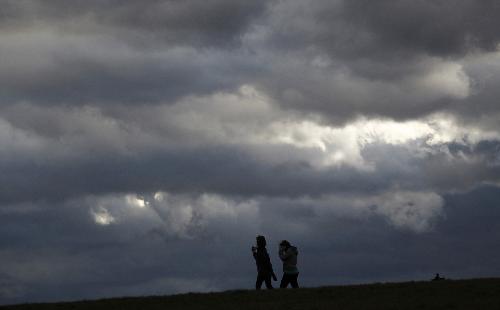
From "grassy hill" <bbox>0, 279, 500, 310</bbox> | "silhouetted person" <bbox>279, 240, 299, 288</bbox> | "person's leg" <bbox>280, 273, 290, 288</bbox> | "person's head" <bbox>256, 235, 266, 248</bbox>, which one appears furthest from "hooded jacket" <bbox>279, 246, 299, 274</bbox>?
"grassy hill" <bbox>0, 279, 500, 310</bbox>

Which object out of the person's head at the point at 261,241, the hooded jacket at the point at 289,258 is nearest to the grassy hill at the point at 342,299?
the hooded jacket at the point at 289,258

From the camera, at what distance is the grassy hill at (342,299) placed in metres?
30.8

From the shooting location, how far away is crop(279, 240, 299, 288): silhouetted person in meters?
38.8

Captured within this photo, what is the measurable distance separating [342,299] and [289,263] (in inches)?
249

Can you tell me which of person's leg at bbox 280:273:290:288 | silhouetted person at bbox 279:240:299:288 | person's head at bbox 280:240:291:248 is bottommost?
person's leg at bbox 280:273:290:288

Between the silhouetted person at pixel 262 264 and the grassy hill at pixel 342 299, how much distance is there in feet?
11.7

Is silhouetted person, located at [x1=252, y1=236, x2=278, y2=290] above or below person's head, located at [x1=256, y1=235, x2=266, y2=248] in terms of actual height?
below

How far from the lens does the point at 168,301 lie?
34.9 metres

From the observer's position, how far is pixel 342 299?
108 feet

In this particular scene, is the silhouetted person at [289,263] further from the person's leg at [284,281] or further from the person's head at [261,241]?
the person's head at [261,241]

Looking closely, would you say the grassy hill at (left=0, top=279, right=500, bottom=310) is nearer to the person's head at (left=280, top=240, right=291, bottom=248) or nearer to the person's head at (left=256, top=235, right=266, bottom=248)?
the person's head at (left=280, top=240, right=291, bottom=248)

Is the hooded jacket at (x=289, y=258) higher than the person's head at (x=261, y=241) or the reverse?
the reverse

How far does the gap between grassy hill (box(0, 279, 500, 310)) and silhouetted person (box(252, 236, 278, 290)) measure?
140 inches

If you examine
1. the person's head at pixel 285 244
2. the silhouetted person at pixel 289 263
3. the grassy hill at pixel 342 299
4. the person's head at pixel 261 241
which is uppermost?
the person's head at pixel 261 241
